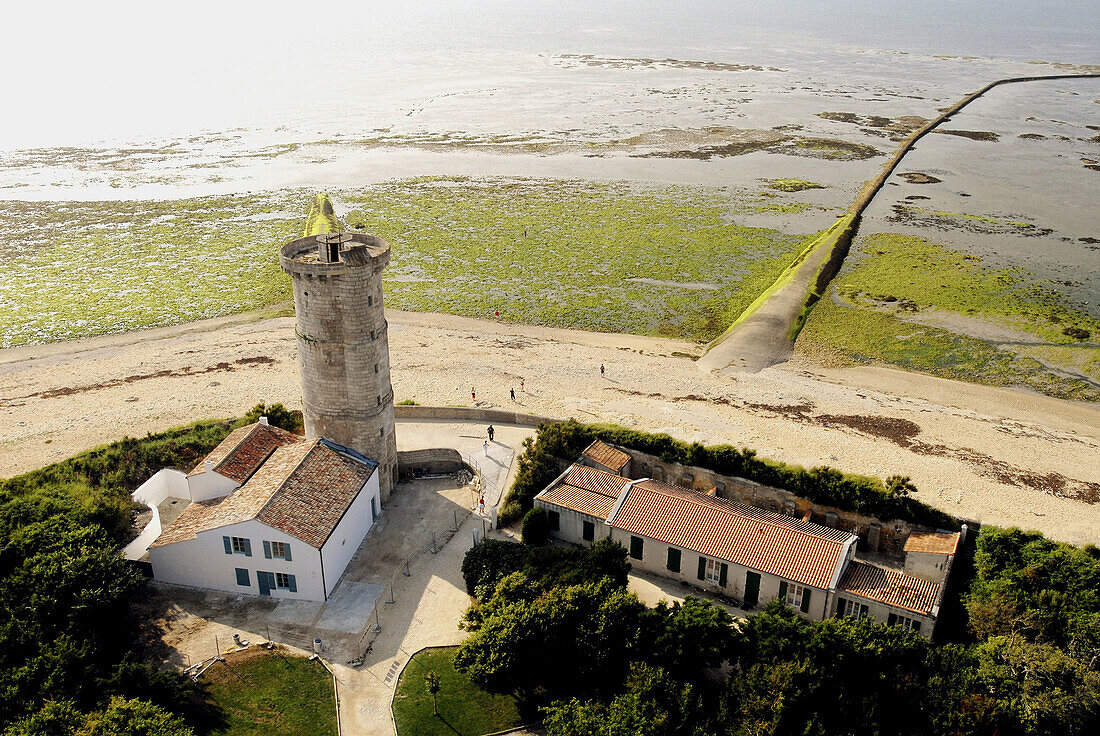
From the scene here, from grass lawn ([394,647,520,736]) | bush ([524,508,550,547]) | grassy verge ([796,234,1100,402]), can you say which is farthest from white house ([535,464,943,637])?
grassy verge ([796,234,1100,402])

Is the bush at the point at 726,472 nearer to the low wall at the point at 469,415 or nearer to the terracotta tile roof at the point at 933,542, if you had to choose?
the terracotta tile roof at the point at 933,542

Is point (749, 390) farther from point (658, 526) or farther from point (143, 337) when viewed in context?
point (143, 337)

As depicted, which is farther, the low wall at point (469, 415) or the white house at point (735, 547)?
the low wall at point (469, 415)

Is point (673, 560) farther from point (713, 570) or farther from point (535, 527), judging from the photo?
point (535, 527)

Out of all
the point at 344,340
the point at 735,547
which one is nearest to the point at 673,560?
the point at 735,547

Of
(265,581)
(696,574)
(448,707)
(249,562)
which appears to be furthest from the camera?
(696,574)

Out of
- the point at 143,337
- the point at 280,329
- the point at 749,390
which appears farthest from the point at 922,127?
the point at 143,337

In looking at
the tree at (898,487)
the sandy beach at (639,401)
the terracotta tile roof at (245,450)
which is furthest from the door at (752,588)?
the terracotta tile roof at (245,450)
